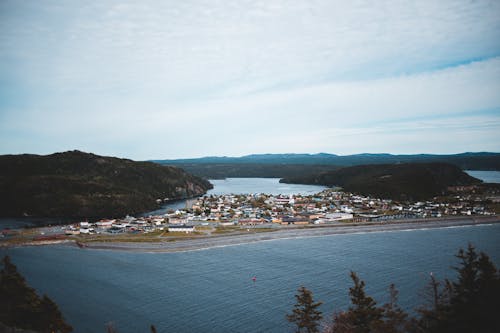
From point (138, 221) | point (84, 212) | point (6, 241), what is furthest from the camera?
point (84, 212)

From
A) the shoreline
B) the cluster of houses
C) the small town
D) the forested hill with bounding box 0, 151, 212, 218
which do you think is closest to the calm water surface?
the shoreline

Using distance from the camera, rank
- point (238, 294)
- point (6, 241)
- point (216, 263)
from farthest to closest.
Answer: point (6, 241)
point (216, 263)
point (238, 294)

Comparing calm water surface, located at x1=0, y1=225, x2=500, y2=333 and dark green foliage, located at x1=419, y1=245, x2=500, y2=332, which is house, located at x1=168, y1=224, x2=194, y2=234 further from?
dark green foliage, located at x1=419, y1=245, x2=500, y2=332

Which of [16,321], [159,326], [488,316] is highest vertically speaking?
[488,316]

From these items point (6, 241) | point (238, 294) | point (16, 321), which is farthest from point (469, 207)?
point (6, 241)

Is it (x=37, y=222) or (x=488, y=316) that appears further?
(x=37, y=222)

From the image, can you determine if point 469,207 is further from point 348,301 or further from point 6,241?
point 6,241

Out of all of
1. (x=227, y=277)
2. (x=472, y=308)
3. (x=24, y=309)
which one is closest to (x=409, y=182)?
(x=227, y=277)

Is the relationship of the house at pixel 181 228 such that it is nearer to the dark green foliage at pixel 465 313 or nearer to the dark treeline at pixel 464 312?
the dark treeline at pixel 464 312
